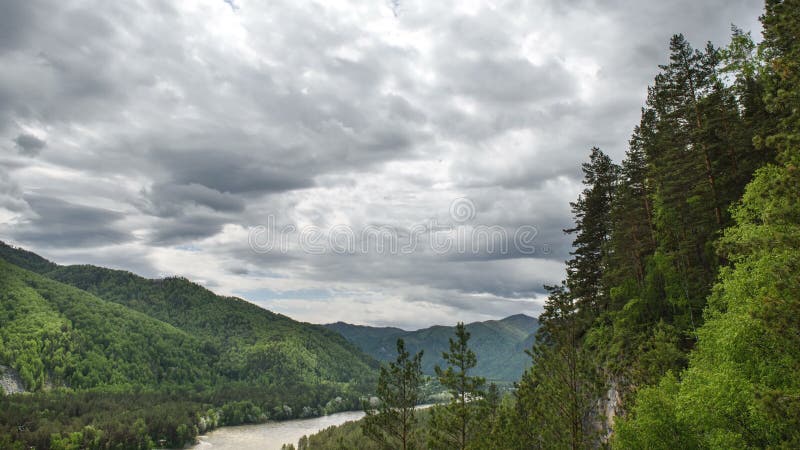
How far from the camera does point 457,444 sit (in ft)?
98.3

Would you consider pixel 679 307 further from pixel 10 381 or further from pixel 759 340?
pixel 10 381

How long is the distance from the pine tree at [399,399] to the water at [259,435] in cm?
12049

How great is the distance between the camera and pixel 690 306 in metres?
29.0

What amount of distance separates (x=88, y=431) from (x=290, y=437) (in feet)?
188

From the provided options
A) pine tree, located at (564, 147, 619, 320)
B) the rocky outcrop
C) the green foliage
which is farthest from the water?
the green foliage

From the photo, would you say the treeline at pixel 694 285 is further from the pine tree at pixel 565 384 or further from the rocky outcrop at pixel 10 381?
the rocky outcrop at pixel 10 381

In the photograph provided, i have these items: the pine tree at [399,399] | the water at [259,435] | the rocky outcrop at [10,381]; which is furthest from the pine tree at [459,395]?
the rocky outcrop at [10,381]

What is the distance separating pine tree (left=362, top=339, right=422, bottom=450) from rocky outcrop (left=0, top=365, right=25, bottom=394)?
224 metres

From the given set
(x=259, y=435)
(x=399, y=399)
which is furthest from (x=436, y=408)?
(x=259, y=435)

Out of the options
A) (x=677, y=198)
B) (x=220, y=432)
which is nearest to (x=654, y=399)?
(x=677, y=198)

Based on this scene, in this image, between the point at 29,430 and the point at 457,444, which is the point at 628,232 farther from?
the point at 29,430

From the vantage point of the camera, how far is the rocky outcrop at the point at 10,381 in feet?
610

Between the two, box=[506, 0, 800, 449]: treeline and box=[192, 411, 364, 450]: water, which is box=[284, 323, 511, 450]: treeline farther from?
box=[192, 411, 364, 450]: water

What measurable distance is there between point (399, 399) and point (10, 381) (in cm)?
23504
